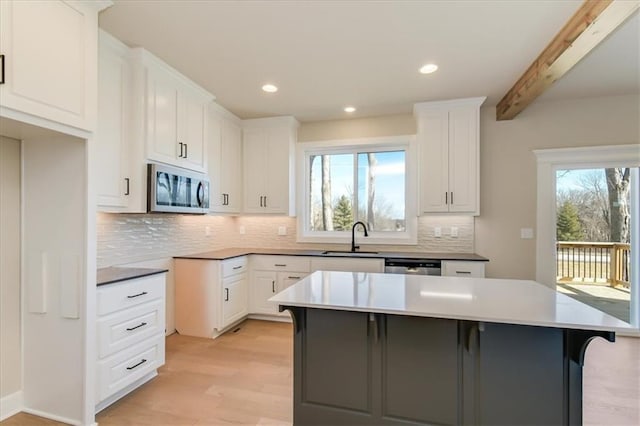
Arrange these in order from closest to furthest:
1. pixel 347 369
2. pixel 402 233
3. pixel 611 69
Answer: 1. pixel 347 369
2. pixel 611 69
3. pixel 402 233

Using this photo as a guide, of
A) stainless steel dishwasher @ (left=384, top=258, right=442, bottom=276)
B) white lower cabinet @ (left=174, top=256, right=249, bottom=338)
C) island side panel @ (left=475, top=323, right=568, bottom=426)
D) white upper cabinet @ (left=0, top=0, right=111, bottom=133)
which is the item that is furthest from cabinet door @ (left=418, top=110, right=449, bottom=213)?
white upper cabinet @ (left=0, top=0, right=111, bottom=133)

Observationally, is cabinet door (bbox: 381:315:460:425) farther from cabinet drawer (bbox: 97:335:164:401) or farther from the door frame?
the door frame

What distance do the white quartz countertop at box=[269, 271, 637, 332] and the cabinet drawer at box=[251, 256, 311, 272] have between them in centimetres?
151

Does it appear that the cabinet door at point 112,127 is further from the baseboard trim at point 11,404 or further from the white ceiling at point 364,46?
the baseboard trim at point 11,404

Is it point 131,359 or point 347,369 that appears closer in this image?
point 347,369

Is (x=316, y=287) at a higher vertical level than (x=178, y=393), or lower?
higher

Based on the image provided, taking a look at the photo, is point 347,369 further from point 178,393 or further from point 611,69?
point 611,69

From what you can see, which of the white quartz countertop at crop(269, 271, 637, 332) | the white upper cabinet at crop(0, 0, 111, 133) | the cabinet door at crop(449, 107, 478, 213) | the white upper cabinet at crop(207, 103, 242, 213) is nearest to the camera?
the white quartz countertop at crop(269, 271, 637, 332)

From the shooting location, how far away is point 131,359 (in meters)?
2.32

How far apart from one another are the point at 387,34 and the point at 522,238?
9.47 ft

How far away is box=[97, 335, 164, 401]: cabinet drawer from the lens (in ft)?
6.91

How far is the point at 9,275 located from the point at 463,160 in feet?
13.6

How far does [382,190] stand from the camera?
4301mm

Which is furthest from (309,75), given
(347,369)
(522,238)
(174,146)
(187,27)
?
(522,238)
